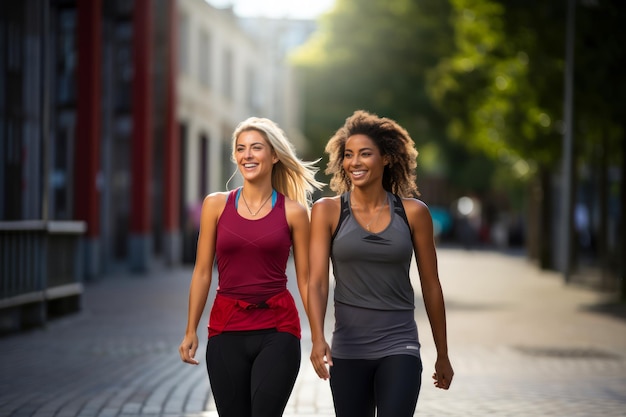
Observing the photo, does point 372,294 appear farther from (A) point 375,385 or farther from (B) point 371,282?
(A) point 375,385

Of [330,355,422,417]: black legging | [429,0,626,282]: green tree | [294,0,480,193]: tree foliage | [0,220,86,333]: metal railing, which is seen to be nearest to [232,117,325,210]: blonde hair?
[330,355,422,417]: black legging

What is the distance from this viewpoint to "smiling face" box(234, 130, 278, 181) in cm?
523

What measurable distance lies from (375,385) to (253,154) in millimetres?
A: 1140

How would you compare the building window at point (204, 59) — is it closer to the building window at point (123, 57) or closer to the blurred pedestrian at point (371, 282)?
the building window at point (123, 57)

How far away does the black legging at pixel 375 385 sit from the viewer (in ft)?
15.8

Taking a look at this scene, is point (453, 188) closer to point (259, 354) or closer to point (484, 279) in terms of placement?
point (484, 279)

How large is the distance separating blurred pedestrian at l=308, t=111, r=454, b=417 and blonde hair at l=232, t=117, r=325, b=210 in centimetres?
24

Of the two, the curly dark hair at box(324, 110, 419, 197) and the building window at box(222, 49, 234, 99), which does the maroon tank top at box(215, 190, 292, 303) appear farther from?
the building window at box(222, 49, 234, 99)

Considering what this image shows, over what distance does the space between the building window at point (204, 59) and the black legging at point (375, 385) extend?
33.2 metres

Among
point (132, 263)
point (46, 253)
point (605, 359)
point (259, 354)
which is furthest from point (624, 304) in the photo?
point (259, 354)

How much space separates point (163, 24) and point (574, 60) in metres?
12.5

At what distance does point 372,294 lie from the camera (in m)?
4.95

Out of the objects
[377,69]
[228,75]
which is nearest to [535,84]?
[228,75]

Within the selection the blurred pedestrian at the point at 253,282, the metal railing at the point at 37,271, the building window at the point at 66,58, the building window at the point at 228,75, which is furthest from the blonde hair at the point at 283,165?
the building window at the point at 228,75
